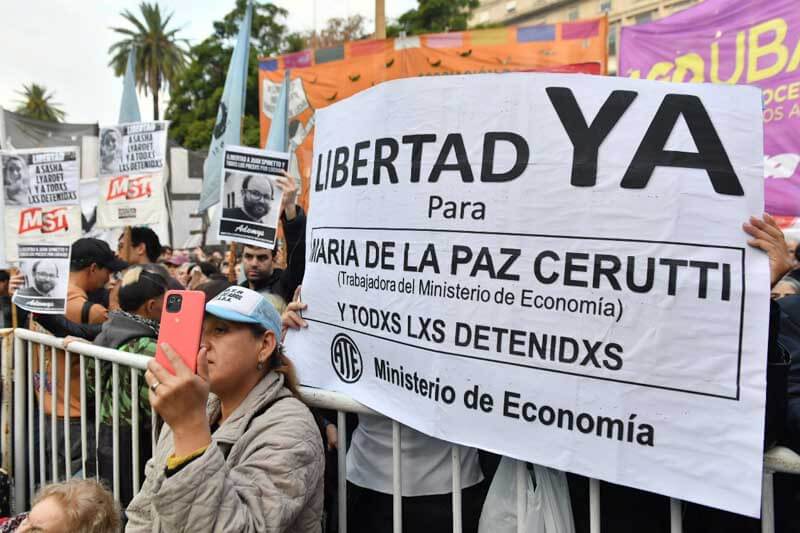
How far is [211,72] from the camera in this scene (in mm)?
31484

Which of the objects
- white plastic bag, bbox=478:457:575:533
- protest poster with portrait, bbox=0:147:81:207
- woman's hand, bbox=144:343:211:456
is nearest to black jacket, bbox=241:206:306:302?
woman's hand, bbox=144:343:211:456

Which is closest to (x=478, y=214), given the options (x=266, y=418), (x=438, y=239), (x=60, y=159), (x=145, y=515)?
(x=438, y=239)

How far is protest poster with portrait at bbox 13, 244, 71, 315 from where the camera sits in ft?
11.7

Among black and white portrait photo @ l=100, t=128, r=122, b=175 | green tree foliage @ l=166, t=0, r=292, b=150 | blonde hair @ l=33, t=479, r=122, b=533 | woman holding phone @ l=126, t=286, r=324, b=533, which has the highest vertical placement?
green tree foliage @ l=166, t=0, r=292, b=150

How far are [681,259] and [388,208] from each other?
34.9 inches

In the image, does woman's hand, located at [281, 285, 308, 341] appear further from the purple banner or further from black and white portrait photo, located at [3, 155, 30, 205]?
the purple banner

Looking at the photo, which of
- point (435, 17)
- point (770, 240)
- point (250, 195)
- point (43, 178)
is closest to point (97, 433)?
point (250, 195)

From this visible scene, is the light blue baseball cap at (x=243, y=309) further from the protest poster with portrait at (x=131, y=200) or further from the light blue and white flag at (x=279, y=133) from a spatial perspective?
the protest poster with portrait at (x=131, y=200)

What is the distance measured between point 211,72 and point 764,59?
101ft

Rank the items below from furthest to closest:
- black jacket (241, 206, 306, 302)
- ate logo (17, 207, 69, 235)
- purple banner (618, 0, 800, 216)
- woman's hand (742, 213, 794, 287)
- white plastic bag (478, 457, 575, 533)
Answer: purple banner (618, 0, 800, 216) < ate logo (17, 207, 69, 235) < black jacket (241, 206, 306, 302) < white plastic bag (478, 457, 575, 533) < woman's hand (742, 213, 794, 287)

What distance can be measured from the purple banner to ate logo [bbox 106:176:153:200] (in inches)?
214

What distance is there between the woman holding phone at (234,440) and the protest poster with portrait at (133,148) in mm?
4937

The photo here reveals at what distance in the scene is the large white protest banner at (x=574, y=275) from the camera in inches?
57.3

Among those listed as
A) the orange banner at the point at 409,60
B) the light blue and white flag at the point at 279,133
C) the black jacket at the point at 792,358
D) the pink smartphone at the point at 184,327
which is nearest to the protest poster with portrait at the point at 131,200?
the light blue and white flag at the point at 279,133
